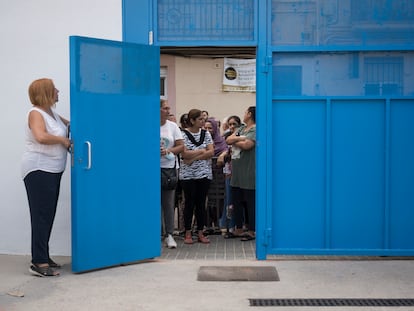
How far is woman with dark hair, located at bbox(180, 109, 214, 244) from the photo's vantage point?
26.7 ft

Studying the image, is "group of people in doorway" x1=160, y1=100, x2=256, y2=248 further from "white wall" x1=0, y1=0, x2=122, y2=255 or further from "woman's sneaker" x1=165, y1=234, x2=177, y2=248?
"white wall" x1=0, y1=0, x2=122, y2=255

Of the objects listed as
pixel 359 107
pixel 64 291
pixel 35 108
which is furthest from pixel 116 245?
pixel 359 107

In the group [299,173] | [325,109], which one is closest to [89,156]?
[299,173]

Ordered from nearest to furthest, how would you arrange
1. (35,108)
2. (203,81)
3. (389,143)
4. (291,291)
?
(291,291)
(35,108)
(389,143)
(203,81)

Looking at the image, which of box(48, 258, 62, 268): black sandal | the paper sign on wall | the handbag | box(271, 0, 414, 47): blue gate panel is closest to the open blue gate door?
box(48, 258, 62, 268): black sandal

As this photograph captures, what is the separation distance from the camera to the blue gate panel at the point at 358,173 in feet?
22.4

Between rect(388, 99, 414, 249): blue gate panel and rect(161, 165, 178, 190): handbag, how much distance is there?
2455 mm

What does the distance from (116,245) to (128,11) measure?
239cm

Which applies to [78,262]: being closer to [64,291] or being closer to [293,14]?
[64,291]

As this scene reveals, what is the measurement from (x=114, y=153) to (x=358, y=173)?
2.49 m

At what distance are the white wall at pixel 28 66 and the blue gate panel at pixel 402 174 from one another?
9.82 feet

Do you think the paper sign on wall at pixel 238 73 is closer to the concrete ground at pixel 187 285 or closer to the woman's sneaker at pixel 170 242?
the woman's sneaker at pixel 170 242

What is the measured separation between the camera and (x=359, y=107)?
22.4ft

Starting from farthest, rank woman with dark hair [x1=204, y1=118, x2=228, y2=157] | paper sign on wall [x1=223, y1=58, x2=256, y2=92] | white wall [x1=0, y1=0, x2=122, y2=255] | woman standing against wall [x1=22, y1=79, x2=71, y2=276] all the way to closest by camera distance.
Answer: paper sign on wall [x1=223, y1=58, x2=256, y2=92] < woman with dark hair [x1=204, y1=118, x2=228, y2=157] < white wall [x1=0, y1=0, x2=122, y2=255] < woman standing against wall [x1=22, y1=79, x2=71, y2=276]
